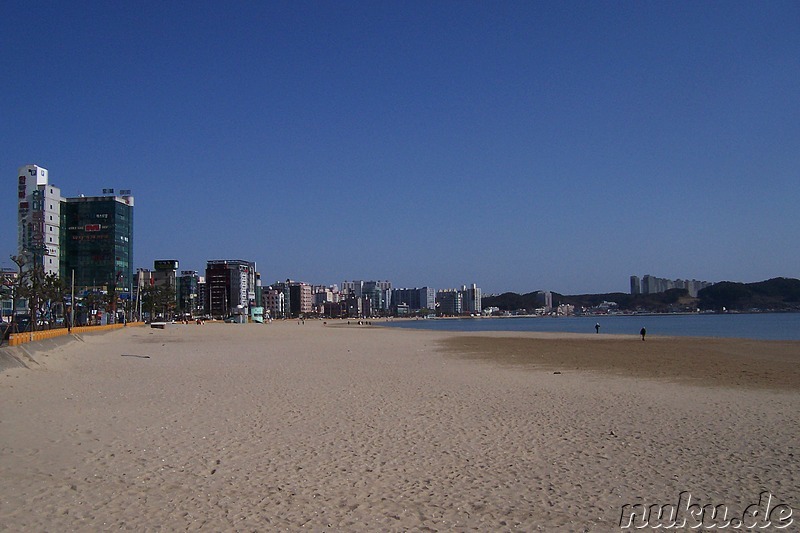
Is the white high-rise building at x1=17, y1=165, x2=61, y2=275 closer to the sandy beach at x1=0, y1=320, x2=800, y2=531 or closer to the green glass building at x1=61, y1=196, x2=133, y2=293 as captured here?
the green glass building at x1=61, y1=196, x2=133, y2=293

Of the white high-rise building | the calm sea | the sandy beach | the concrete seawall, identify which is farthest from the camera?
the white high-rise building

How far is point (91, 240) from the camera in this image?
88.2 meters

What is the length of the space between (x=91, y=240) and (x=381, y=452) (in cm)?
9149

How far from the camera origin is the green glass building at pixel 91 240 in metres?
88.1

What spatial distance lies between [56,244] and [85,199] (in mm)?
7641

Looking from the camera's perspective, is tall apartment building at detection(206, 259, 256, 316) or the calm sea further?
tall apartment building at detection(206, 259, 256, 316)

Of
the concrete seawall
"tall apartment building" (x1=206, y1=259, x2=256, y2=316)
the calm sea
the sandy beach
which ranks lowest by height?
the calm sea

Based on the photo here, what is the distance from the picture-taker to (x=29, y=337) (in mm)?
25562

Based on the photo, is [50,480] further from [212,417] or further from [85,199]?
[85,199]

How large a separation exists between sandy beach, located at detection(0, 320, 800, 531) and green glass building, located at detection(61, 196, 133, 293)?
7921 centimetres

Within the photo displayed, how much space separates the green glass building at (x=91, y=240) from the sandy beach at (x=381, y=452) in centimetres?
7921

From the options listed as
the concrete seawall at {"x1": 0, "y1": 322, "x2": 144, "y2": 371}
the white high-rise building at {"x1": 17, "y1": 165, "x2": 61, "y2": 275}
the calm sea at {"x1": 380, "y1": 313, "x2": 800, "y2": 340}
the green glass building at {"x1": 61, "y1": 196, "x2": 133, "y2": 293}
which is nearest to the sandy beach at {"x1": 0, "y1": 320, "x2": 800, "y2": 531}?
the concrete seawall at {"x1": 0, "y1": 322, "x2": 144, "y2": 371}

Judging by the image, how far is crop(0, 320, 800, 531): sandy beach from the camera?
5797 millimetres

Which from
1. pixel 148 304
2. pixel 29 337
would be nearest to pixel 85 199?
pixel 148 304
